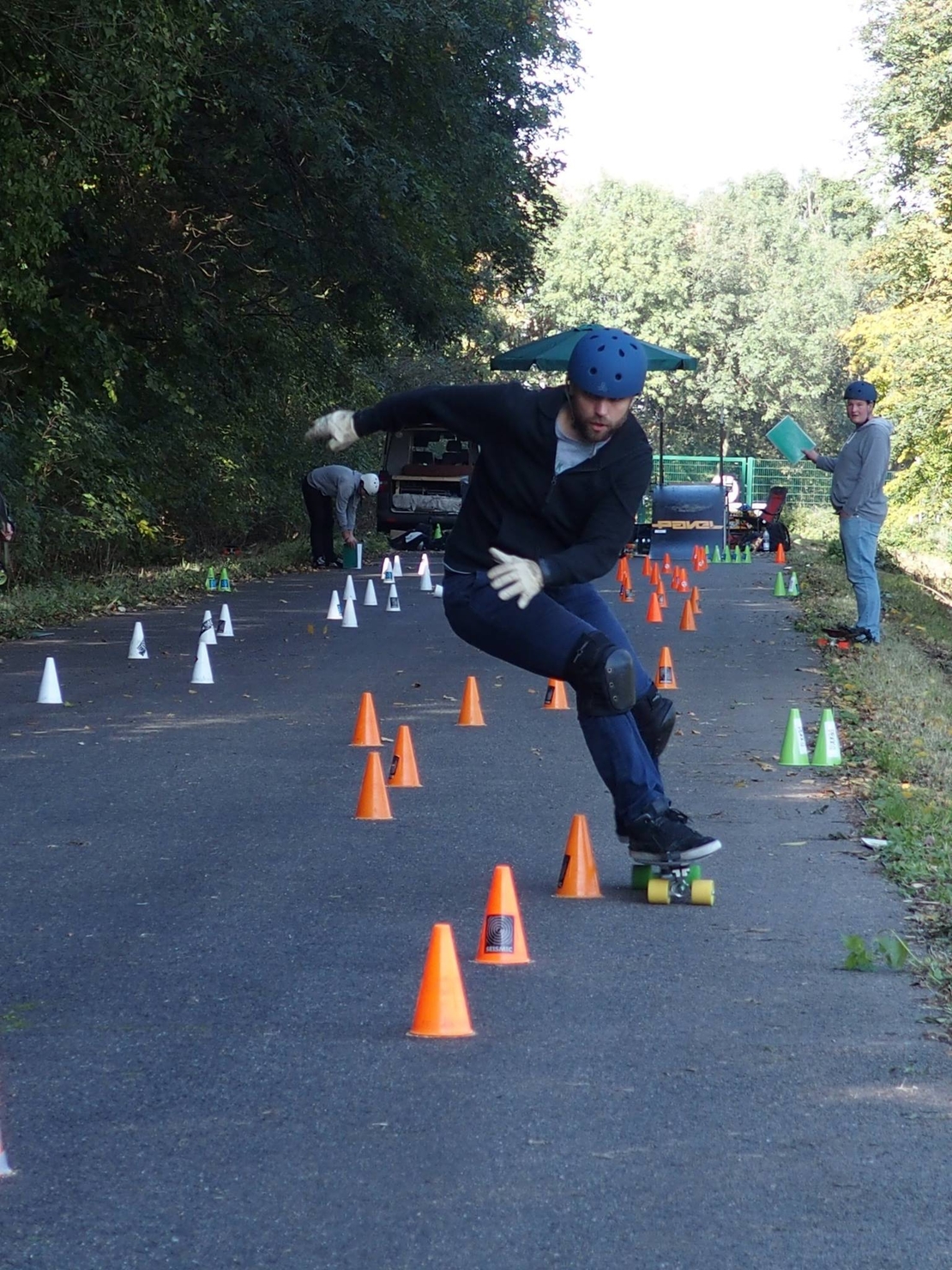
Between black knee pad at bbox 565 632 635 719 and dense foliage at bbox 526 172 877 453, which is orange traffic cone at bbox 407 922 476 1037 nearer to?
black knee pad at bbox 565 632 635 719

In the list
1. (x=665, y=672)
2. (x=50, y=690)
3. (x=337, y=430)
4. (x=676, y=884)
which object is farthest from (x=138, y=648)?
(x=676, y=884)

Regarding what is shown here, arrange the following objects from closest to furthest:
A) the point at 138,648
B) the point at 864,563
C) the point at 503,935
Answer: the point at 503,935 → the point at 864,563 → the point at 138,648

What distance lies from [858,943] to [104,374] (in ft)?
56.1

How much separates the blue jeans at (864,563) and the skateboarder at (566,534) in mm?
8335

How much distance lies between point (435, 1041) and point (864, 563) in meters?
10.4

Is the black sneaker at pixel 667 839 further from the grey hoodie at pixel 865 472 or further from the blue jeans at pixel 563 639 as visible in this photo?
the grey hoodie at pixel 865 472

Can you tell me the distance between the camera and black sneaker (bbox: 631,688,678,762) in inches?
260

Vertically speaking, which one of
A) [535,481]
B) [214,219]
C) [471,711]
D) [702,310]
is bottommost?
[471,711]

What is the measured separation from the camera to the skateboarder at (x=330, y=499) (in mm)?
26031

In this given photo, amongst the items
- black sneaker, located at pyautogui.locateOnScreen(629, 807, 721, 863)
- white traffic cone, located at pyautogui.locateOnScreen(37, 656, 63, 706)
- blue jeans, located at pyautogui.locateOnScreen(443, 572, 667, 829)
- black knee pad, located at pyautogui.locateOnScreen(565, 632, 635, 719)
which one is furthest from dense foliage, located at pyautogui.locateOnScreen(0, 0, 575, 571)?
black sneaker, located at pyautogui.locateOnScreen(629, 807, 721, 863)

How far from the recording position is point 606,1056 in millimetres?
4730

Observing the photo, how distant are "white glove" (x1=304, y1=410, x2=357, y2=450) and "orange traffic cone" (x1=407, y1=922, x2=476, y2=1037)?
7.52 feet

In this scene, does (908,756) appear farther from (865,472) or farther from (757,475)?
(757,475)

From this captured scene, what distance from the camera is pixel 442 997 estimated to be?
4875 millimetres
